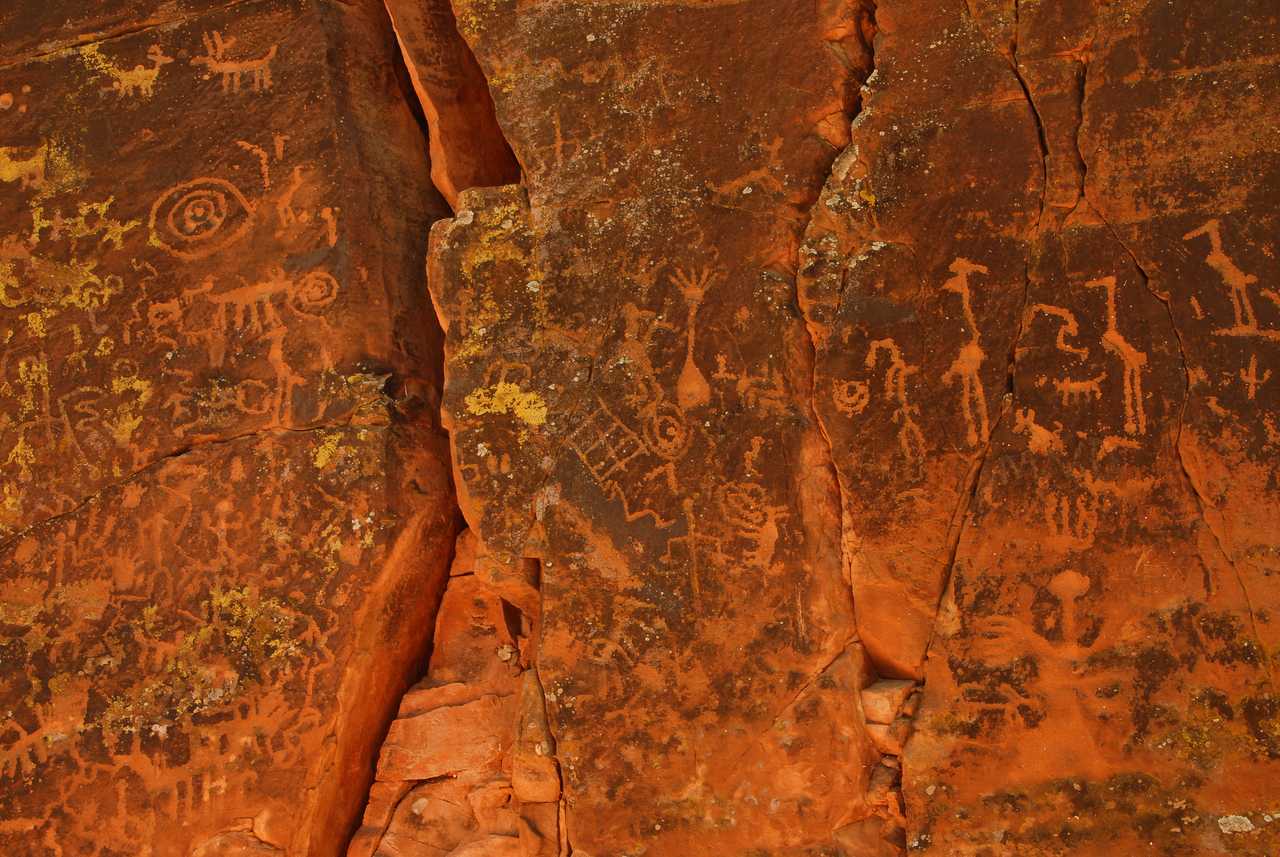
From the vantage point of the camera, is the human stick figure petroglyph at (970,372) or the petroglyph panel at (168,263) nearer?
the human stick figure petroglyph at (970,372)

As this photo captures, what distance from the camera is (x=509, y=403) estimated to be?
2777 millimetres

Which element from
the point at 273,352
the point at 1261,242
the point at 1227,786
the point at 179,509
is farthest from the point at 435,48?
the point at 1227,786

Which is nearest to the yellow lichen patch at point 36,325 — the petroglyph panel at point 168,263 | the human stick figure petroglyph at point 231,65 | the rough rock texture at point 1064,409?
the petroglyph panel at point 168,263

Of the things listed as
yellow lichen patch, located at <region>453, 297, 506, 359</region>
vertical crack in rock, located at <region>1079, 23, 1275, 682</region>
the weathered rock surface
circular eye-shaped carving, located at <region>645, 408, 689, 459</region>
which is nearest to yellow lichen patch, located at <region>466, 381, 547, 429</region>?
the weathered rock surface

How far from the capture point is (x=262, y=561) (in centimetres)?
281

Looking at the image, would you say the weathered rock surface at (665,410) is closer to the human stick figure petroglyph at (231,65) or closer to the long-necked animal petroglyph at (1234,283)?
the human stick figure petroglyph at (231,65)

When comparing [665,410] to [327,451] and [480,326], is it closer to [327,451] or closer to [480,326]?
[480,326]

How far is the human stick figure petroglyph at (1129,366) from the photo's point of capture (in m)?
2.32

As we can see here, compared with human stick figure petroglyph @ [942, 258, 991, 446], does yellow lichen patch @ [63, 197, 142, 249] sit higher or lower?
higher

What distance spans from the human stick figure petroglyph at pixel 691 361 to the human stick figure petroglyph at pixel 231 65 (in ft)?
6.04

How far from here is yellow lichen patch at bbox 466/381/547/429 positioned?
108 inches

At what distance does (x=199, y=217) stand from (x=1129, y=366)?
323 cm

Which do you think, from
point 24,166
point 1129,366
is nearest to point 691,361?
point 1129,366

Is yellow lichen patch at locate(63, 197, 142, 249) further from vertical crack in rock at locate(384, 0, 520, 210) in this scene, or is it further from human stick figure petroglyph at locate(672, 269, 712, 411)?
human stick figure petroglyph at locate(672, 269, 712, 411)
